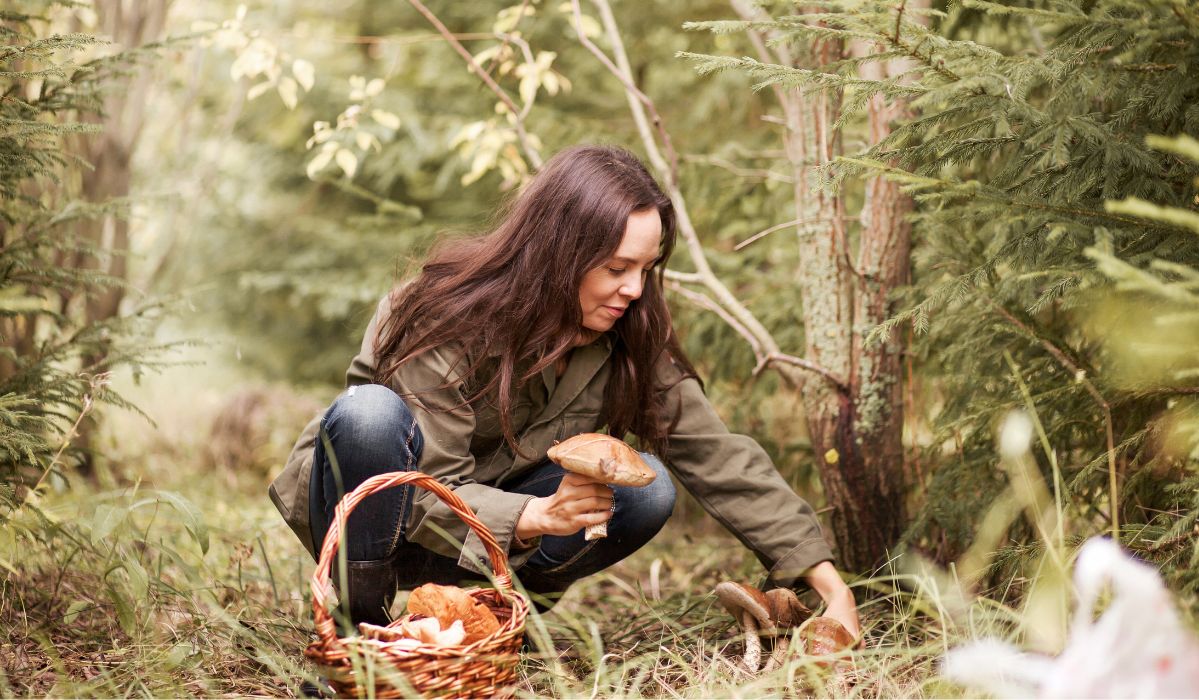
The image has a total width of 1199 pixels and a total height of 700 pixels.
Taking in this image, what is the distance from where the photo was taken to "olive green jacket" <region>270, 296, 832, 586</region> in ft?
6.29

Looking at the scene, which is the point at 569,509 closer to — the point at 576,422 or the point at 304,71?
the point at 576,422

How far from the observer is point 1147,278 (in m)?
1.15

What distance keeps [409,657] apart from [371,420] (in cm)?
54

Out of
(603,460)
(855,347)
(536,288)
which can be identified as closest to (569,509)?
(603,460)

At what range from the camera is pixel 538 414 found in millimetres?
2223

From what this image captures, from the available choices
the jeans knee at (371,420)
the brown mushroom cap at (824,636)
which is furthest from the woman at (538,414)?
the brown mushroom cap at (824,636)

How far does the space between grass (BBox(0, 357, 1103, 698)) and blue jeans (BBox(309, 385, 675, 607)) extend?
152 millimetres

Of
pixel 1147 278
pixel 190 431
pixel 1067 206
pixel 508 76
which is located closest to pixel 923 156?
pixel 1067 206

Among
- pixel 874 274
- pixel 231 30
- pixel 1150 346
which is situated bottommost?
Result: pixel 874 274

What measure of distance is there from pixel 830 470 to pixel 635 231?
0.88 meters

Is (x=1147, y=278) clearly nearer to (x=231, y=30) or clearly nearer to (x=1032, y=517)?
(x=1032, y=517)

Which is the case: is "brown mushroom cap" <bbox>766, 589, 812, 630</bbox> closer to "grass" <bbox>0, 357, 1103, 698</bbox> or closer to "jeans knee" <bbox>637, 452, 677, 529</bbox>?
"grass" <bbox>0, 357, 1103, 698</bbox>

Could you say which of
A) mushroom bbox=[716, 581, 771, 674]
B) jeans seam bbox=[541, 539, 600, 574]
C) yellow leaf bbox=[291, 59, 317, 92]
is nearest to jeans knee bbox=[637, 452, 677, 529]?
jeans seam bbox=[541, 539, 600, 574]

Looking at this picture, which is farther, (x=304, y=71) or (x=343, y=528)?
(x=304, y=71)
